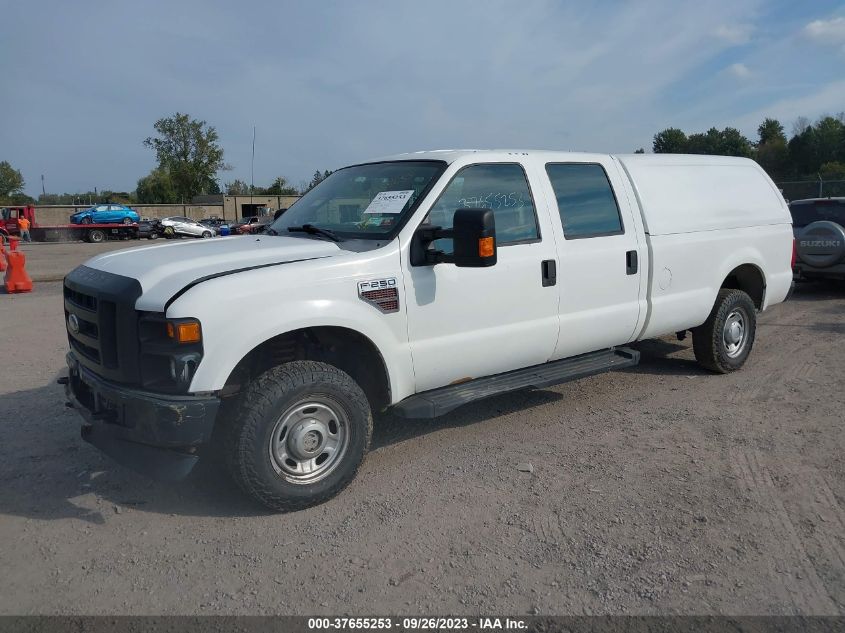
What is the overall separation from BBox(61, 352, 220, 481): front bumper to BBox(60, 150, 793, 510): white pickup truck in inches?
0.4

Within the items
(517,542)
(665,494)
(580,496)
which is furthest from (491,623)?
(665,494)

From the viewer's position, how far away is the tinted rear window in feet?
36.7

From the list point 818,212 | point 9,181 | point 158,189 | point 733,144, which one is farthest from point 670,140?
point 9,181

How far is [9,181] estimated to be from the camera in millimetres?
92438

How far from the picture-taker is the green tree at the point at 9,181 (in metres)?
91.5

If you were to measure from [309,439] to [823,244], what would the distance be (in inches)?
382

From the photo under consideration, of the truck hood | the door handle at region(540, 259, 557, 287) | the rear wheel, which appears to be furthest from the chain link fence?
the rear wheel

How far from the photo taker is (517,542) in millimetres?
3455

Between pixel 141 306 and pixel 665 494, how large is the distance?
10.1 ft

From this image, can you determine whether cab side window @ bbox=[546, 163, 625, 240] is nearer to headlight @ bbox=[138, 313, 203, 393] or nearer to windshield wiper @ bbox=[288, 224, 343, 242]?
windshield wiper @ bbox=[288, 224, 343, 242]

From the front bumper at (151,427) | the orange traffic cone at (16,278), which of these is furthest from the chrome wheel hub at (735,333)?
the orange traffic cone at (16,278)

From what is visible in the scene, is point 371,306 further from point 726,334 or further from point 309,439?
point 726,334

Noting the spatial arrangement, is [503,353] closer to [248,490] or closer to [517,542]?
[517,542]

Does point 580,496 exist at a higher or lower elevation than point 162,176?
lower
